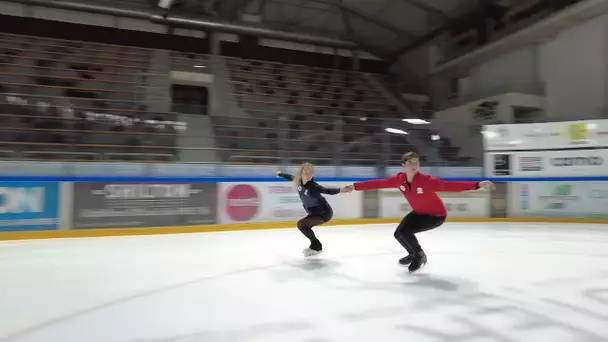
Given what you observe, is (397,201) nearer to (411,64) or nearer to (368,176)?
(368,176)

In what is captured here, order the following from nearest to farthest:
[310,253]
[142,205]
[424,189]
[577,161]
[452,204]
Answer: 1. [424,189]
2. [310,253]
3. [142,205]
4. [577,161]
5. [452,204]

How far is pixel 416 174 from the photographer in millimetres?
3811

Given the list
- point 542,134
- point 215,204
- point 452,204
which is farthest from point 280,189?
point 542,134

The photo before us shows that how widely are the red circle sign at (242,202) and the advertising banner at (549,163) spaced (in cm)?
541

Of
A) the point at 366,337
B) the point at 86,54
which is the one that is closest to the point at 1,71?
the point at 86,54

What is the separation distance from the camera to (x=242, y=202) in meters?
7.59

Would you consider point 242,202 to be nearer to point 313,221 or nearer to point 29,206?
point 313,221

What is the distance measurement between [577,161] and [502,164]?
4.68ft

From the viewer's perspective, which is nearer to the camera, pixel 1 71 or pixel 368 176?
pixel 368 176

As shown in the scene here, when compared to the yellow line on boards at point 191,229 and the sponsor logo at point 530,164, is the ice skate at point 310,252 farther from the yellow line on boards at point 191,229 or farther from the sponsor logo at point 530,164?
the sponsor logo at point 530,164

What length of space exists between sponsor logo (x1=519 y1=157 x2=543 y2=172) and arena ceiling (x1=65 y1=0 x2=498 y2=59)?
7.28 metres

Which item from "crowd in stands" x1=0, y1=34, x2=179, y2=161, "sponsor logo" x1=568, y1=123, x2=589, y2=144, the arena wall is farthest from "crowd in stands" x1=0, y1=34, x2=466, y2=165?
"sponsor logo" x1=568, y1=123, x2=589, y2=144

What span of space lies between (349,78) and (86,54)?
9.51m

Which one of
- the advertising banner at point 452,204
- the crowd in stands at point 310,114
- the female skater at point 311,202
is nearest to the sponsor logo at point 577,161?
the advertising banner at point 452,204
